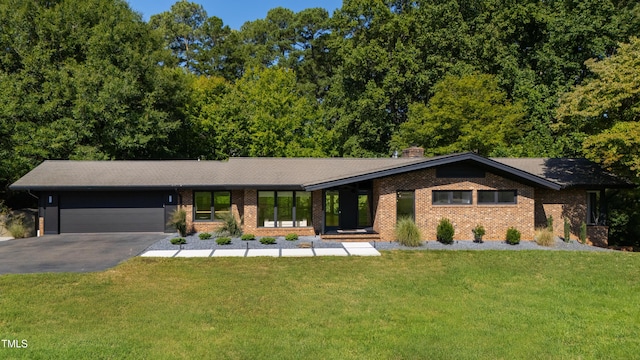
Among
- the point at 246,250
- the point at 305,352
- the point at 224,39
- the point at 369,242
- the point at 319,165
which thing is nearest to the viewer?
the point at 305,352

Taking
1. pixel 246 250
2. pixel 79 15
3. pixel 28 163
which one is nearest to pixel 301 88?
pixel 79 15

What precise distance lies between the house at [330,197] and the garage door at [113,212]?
51 mm

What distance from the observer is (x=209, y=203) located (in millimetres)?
19547

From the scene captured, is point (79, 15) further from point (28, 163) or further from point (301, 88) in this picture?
point (301, 88)

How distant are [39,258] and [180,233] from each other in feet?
18.2

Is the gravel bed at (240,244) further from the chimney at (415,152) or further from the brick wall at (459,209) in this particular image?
the chimney at (415,152)

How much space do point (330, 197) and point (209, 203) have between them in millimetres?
6269

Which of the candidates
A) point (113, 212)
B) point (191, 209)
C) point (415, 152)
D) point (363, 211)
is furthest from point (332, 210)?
point (113, 212)

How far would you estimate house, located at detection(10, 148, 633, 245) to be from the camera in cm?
1727

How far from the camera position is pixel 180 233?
702 inches

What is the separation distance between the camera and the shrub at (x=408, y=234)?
16.0 m

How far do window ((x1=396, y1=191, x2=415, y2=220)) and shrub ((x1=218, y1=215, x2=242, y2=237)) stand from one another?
24.9 feet

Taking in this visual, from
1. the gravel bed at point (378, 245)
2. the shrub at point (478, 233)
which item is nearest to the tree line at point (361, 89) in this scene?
the gravel bed at point (378, 245)

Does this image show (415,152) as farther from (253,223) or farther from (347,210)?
(253,223)
